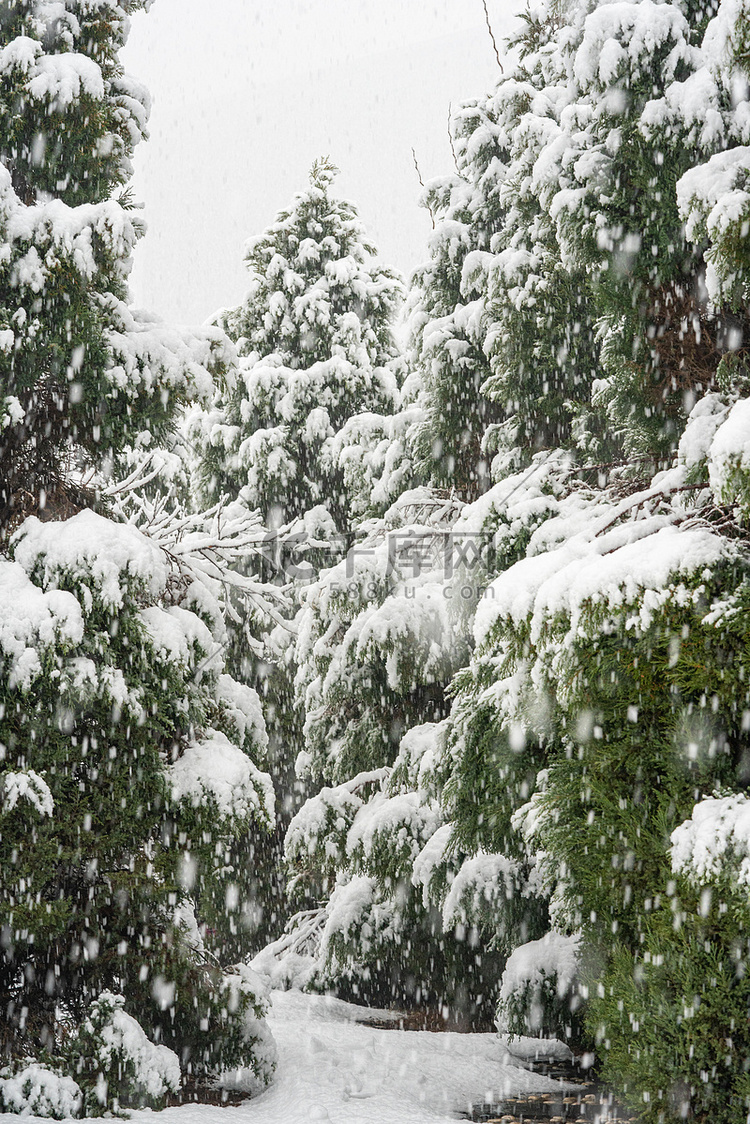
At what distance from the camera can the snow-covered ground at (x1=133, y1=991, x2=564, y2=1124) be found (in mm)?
5121

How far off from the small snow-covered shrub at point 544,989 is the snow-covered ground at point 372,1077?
1.65 feet

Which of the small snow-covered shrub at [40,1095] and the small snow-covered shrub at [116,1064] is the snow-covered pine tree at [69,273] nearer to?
the small snow-covered shrub at [116,1064]

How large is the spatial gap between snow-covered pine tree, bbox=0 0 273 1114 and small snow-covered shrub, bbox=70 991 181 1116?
0.01m

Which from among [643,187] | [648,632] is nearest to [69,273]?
[643,187]

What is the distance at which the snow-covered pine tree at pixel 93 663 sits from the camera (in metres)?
4.71

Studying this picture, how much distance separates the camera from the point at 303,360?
41.3ft

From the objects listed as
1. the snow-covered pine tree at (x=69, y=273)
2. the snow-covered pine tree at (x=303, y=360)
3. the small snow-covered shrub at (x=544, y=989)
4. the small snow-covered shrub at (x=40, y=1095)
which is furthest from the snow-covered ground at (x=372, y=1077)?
the snow-covered pine tree at (x=303, y=360)

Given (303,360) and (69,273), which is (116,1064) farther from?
(303,360)

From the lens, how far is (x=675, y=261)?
4871 mm

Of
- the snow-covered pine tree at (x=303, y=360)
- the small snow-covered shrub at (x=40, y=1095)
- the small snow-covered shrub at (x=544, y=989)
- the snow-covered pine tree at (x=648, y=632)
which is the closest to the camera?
the snow-covered pine tree at (x=648, y=632)

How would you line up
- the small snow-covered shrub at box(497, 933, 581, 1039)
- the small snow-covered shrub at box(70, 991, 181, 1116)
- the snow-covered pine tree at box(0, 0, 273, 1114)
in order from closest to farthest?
the small snow-covered shrub at box(70, 991, 181, 1116) < the snow-covered pine tree at box(0, 0, 273, 1114) < the small snow-covered shrub at box(497, 933, 581, 1039)

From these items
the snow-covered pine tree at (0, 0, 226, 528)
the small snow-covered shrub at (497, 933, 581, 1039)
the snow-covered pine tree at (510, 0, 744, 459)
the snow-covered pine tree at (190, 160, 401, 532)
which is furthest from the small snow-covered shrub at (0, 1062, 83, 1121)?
the snow-covered pine tree at (190, 160, 401, 532)

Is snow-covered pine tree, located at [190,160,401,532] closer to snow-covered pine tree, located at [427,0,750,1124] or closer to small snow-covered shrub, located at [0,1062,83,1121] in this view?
snow-covered pine tree, located at [427,0,750,1124]

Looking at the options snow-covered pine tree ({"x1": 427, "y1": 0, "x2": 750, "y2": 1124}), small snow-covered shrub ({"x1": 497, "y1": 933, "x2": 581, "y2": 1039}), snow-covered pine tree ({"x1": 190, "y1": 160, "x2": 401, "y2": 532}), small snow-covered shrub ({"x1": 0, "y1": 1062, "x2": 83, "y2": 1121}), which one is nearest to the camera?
snow-covered pine tree ({"x1": 427, "y1": 0, "x2": 750, "y2": 1124})
